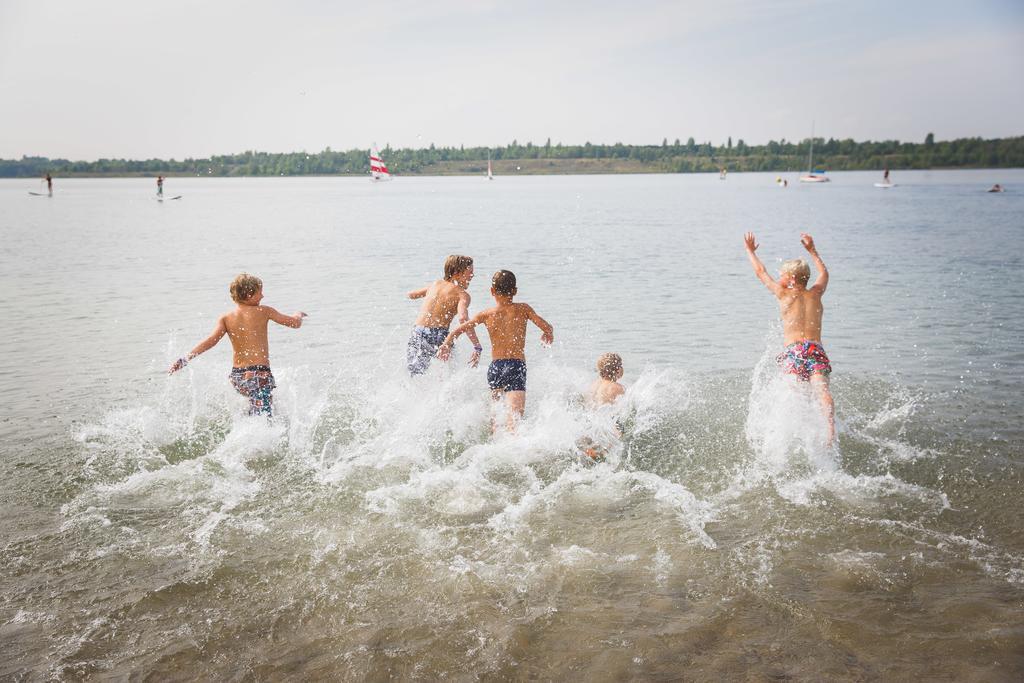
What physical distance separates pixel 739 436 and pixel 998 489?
2.32 m

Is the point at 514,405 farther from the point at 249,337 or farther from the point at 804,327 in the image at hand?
the point at 804,327

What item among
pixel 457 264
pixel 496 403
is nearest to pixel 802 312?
pixel 496 403

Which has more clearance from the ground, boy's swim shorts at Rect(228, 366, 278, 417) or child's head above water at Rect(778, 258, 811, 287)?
child's head above water at Rect(778, 258, 811, 287)

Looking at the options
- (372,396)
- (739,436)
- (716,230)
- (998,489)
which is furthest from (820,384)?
Answer: (716,230)

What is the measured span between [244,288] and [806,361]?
5639mm

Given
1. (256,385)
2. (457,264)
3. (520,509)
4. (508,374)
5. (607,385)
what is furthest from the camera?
(457,264)

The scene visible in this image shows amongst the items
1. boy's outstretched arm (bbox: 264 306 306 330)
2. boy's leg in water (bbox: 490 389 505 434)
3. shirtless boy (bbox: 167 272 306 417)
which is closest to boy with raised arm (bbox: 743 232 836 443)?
boy's leg in water (bbox: 490 389 505 434)

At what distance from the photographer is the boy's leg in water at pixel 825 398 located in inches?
270

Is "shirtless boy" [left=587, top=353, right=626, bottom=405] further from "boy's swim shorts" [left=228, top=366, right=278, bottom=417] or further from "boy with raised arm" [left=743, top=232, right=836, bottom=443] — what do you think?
"boy's swim shorts" [left=228, top=366, right=278, bottom=417]

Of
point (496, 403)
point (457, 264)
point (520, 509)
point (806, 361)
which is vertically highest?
point (457, 264)

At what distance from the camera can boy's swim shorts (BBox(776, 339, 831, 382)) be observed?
6969 mm

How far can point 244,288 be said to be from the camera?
272 inches

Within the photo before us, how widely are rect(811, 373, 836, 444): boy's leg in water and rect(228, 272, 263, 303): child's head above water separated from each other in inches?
220

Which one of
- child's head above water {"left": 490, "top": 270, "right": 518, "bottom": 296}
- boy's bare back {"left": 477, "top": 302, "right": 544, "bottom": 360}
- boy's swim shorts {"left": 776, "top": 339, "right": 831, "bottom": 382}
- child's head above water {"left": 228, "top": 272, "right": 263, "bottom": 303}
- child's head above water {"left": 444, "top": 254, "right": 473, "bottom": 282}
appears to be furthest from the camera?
child's head above water {"left": 444, "top": 254, "right": 473, "bottom": 282}
